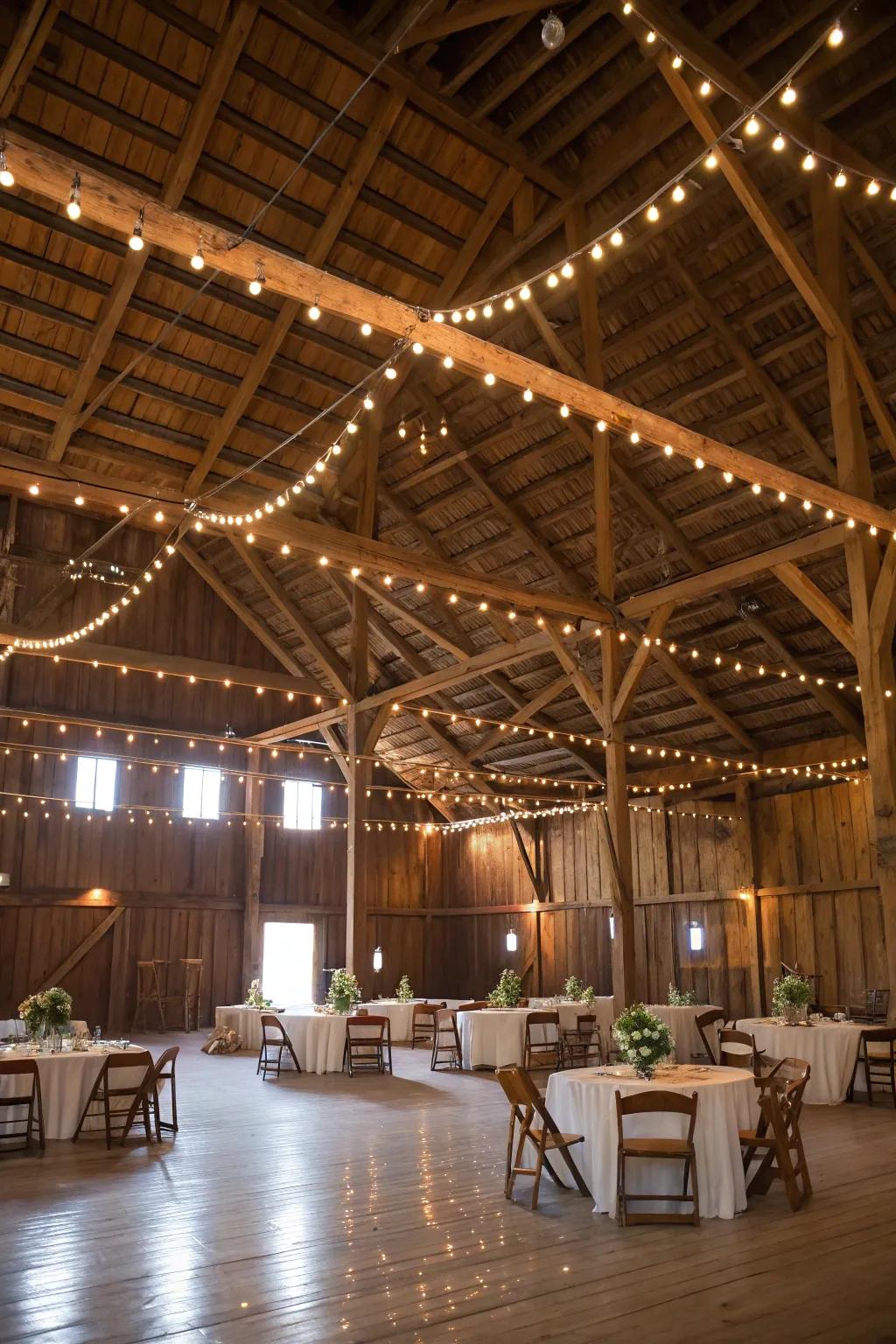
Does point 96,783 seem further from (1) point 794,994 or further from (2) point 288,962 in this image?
(1) point 794,994

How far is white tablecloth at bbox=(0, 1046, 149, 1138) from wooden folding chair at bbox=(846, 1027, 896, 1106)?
20.6ft

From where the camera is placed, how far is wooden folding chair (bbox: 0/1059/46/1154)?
22.8 ft

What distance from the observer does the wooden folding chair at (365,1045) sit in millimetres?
11219

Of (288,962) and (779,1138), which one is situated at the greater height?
(288,962)

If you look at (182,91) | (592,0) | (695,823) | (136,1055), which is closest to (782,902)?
(695,823)

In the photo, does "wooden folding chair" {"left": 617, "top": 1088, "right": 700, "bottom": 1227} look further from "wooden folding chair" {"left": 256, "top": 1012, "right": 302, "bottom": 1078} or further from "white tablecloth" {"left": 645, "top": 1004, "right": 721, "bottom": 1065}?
"white tablecloth" {"left": 645, "top": 1004, "right": 721, "bottom": 1065}

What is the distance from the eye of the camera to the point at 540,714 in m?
17.3

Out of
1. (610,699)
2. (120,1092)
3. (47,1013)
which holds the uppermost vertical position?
(610,699)

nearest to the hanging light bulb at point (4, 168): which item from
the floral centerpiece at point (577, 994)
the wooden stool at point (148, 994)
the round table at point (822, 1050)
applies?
the round table at point (822, 1050)

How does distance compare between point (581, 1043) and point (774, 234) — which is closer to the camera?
point (774, 234)

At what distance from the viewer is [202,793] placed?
17750 mm

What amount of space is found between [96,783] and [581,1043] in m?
8.76

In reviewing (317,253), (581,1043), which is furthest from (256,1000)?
(317,253)

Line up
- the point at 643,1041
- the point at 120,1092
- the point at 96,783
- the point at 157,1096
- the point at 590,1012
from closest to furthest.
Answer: the point at 643,1041 → the point at 120,1092 → the point at 157,1096 → the point at 590,1012 → the point at 96,783
